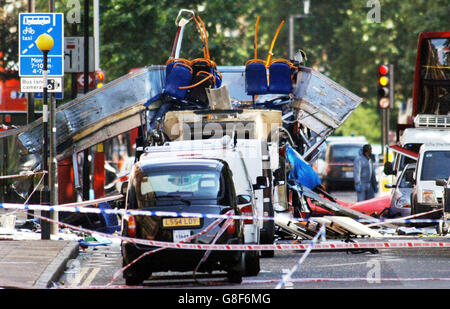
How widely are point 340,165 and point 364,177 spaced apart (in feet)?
46.1

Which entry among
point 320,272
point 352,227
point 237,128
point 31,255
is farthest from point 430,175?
point 31,255

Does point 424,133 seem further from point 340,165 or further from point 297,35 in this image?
point 297,35

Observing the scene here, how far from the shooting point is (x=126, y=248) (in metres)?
14.7

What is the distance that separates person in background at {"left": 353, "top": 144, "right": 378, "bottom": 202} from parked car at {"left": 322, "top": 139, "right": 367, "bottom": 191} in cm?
1354

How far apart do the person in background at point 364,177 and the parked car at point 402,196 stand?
128 inches

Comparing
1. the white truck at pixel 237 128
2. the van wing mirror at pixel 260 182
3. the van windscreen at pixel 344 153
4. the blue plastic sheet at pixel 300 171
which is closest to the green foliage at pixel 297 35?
the van windscreen at pixel 344 153

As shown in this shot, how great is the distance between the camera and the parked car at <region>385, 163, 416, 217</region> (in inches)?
1006

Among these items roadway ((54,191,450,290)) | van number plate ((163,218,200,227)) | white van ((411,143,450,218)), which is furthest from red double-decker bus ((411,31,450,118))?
van number plate ((163,218,200,227))

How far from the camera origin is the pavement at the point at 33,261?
14.0 m

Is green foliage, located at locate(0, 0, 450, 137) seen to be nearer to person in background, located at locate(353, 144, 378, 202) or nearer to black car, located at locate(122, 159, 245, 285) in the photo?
person in background, located at locate(353, 144, 378, 202)

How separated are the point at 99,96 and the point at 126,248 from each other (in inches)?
389

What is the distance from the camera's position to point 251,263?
15.6m
